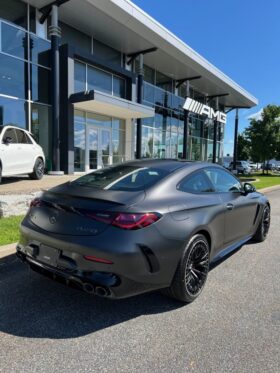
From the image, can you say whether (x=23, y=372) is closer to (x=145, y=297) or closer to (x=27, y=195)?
(x=145, y=297)

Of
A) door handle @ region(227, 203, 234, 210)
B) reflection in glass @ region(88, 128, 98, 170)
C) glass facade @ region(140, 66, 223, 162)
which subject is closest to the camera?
door handle @ region(227, 203, 234, 210)

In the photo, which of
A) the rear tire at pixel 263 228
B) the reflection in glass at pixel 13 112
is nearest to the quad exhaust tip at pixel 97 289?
the rear tire at pixel 263 228

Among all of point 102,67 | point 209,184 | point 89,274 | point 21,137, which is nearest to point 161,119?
point 102,67

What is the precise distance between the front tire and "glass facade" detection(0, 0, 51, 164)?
1182 centimetres

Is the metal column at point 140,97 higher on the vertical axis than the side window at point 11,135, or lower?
higher

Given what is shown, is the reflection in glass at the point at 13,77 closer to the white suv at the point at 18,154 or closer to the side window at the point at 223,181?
the white suv at the point at 18,154

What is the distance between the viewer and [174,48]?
19953 millimetres

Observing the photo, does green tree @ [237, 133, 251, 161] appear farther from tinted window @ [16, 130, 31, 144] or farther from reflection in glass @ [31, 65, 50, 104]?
tinted window @ [16, 130, 31, 144]

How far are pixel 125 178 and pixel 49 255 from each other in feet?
4.04

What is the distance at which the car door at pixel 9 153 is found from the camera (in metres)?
8.86

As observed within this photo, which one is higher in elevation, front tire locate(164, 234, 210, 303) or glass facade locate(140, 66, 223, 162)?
glass facade locate(140, 66, 223, 162)

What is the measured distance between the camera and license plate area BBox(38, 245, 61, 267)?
322 centimetres

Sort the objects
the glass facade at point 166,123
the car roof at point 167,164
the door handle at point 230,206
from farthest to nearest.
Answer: the glass facade at point 166,123 < the door handle at point 230,206 < the car roof at point 167,164

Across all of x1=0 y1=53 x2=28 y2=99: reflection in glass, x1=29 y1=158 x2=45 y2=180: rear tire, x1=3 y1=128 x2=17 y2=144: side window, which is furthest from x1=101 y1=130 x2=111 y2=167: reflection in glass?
x1=3 y1=128 x2=17 y2=144: side window
